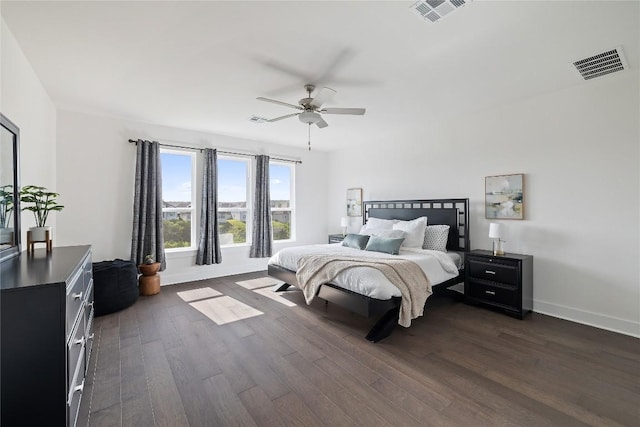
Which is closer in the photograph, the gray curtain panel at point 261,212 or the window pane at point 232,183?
the window pane at point 232,183

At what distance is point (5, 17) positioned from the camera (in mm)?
1996

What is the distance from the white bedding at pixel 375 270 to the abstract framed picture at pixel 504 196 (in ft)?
2.67

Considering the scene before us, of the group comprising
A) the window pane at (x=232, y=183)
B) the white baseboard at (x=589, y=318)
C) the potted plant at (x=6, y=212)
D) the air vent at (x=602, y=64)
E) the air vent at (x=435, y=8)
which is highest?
the air vent at (x=602, y=64)

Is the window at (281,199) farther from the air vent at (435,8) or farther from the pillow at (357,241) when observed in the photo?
the air vent at (435,8)

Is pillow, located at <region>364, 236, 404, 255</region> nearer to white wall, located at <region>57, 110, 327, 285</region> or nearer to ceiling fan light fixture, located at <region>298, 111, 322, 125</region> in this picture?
ceiling fan light fixture, located at <region>298, 111, 322, 125</region>

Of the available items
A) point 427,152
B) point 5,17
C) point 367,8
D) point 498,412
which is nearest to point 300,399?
point 498,412

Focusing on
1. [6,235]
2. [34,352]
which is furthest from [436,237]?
[6,235]

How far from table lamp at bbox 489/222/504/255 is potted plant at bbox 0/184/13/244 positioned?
4.57m

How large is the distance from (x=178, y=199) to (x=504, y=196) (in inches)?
195

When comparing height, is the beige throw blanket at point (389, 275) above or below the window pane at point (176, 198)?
below

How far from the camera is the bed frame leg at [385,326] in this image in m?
2.79

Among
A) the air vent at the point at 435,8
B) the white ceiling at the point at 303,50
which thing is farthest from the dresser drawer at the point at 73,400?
the air vent at the point at 435,8

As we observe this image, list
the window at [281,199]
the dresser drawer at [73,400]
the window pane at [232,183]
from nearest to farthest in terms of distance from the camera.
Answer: the dresser drawer at [73,400], the window pane at [232,183], the window at [281,199]

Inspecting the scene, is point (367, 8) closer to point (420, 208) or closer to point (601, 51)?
point (601, 51)
